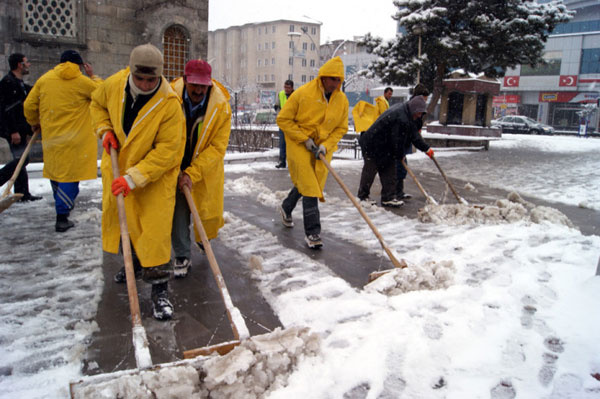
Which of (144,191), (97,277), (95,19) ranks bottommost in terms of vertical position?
(97,277)

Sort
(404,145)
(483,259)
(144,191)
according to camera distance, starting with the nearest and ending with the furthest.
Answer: (144,191) < (483,259) < (404,145)

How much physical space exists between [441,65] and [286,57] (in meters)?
59.8

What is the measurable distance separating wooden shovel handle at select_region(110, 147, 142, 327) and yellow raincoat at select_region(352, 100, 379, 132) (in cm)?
558

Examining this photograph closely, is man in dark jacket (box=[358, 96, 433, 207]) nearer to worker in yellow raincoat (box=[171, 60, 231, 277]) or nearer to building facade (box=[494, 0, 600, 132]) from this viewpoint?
worker in yellow raincoat (box=[171, 60, 231, 277])

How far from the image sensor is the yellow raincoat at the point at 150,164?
2836 millimetres

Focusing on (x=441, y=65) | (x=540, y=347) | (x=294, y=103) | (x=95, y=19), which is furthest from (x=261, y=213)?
(x=441, y=65)

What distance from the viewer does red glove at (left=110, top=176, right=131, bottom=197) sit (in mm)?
2672

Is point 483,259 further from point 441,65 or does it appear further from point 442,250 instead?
point 441,65

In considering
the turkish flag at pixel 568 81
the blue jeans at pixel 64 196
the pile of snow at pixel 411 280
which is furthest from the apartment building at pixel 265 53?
the pile of snow at pixel 411 280

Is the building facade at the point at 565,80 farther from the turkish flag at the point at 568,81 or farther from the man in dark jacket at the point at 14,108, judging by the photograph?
the man in dark jacket at the point at 14,108

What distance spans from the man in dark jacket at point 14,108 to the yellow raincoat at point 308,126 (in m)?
3.47

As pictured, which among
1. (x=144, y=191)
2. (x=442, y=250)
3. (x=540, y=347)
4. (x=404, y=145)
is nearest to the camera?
(x=540, y=347)

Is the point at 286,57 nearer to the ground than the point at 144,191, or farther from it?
farther from it

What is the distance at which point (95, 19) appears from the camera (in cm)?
999
